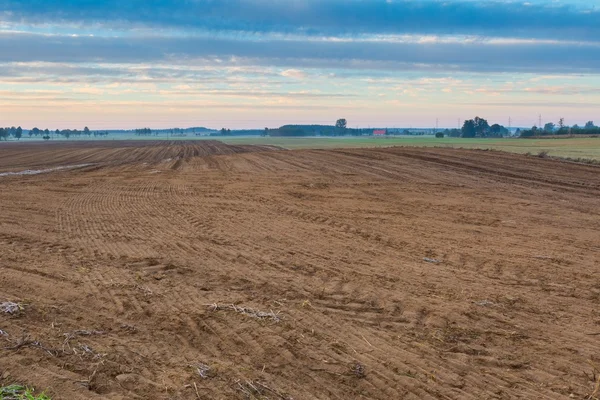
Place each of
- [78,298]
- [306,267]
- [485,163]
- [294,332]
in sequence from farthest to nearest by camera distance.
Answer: [485,163]
[306,267]
[78,298]
[294,332]

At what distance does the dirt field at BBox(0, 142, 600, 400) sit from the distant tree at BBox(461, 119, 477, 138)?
136m

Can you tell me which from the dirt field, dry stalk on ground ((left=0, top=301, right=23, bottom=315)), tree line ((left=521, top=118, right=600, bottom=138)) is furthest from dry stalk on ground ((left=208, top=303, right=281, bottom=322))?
tree line ((left=521, top=118, right=600, bottom=138))

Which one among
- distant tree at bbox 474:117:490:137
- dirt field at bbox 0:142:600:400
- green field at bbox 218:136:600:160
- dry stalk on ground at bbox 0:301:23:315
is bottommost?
dirt field at bbox 0:142:600:400

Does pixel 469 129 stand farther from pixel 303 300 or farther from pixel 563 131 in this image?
pixel 303 300

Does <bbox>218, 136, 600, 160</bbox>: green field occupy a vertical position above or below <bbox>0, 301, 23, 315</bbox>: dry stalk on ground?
above

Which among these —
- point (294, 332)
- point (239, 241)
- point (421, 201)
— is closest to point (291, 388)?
point (294, 332)

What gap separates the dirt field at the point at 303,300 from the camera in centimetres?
576

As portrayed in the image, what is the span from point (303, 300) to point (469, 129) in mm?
147820

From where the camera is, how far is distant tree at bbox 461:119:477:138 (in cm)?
14862

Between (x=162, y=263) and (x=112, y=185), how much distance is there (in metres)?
15.4

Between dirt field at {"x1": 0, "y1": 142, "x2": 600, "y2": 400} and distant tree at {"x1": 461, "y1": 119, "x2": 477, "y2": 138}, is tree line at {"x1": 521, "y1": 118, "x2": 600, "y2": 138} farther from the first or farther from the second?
dirt field at {"x1": 0, "y1": 142, "x2": 600, "y2": 400}

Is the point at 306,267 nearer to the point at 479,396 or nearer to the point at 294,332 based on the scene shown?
the point at 294,332

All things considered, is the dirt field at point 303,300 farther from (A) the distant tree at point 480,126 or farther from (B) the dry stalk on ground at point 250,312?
(A) the distant tree at point 480,126

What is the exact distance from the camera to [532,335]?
7.03 metres
